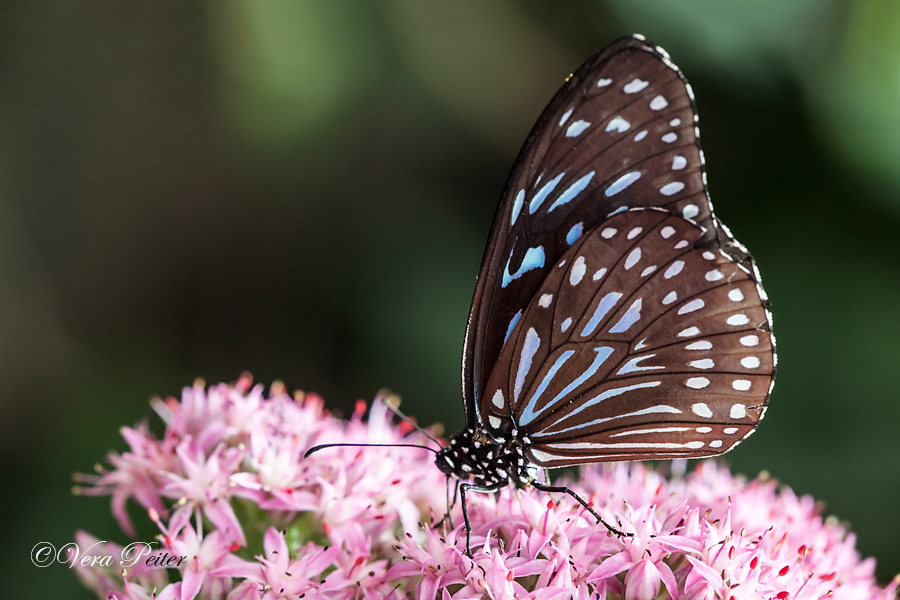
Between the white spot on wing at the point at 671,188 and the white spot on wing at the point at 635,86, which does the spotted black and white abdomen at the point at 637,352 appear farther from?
the white spot on wing at the point at 635,86

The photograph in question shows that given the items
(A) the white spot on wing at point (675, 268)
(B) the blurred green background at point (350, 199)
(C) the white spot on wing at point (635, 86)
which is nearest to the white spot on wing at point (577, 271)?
(A) the white spot on wing at point (675, 268)

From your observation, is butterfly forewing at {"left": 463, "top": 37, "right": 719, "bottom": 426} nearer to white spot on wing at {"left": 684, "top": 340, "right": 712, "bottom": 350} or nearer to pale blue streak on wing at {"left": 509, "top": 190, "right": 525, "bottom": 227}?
pale blue streak on wing at {"left": 509, "top": 190, "right": 525, "bottom": 227}

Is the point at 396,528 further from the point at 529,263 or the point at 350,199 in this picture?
the point at 350,199

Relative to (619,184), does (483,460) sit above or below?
below

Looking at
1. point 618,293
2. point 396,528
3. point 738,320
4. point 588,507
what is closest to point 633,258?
point 618,293

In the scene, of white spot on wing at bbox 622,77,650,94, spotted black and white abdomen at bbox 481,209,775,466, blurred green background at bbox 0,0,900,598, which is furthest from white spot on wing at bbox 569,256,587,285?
blurred green background at bbox 0,0,900,598

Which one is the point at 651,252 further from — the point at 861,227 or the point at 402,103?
the point at 402,103

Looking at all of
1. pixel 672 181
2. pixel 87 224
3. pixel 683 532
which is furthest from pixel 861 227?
pixel 87 224
